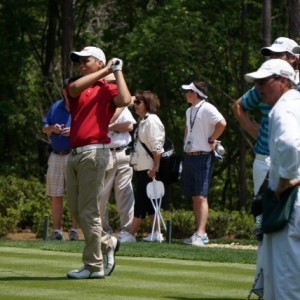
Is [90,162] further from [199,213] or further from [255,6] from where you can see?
[255,6]

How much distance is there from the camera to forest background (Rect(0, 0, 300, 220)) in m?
32.6

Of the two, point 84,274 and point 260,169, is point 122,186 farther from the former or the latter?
point 260,169

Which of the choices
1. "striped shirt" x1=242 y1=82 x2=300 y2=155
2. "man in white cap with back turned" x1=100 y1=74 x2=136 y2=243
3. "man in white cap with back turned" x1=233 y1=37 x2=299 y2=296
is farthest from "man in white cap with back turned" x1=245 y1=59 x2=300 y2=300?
"man in white cap with back turned" x1=100 y1=74 x2=136 y2=243

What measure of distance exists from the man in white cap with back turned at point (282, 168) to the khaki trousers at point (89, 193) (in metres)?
3.46

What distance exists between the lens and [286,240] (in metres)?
8.15

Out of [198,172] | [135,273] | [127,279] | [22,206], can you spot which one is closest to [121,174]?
[198,172]

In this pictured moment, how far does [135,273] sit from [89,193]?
4.49 ft

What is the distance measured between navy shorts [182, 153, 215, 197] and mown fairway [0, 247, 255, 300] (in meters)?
2.95

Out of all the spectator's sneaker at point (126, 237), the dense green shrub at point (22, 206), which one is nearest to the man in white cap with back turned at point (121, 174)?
the spectator's sneaker at point (126, 237)

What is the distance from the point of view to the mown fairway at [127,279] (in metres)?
10.8

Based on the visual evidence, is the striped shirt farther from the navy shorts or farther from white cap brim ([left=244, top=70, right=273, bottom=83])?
the navy shorts

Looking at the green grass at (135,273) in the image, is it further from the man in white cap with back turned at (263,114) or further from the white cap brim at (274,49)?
the white cap brim at (274,49)

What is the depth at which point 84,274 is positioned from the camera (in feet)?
38.8

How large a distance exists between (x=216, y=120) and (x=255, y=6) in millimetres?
17713
